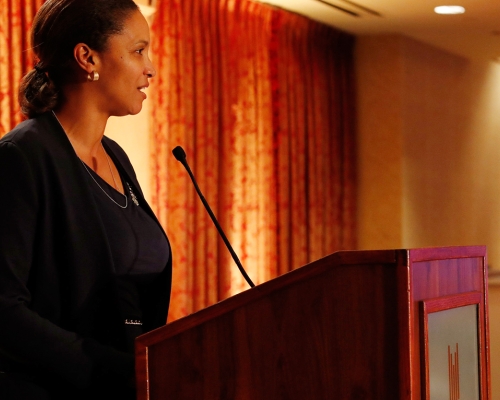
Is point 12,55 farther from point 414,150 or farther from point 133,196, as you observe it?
point 414,150

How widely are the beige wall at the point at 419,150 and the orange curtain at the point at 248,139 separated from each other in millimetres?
161

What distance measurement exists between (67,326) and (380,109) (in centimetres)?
497

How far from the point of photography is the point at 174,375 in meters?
1.19

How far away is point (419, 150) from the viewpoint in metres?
6.17

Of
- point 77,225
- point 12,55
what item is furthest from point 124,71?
point 12,55

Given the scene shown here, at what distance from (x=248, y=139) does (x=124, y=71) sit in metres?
3.54

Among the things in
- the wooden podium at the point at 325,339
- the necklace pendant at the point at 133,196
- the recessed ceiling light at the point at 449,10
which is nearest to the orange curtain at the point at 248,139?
the recessed ceiling light at the point at 449,10

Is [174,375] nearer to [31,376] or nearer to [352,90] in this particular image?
[31,376]

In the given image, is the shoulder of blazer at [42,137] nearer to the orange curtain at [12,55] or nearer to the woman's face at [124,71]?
the woman's face at [124,71]

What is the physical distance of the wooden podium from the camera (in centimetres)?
109

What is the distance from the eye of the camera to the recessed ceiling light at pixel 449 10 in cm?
520

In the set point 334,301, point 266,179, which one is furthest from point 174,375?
point 266,179

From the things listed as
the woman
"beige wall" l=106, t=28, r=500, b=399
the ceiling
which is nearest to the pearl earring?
the woman

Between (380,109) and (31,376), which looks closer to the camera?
(31,376)
